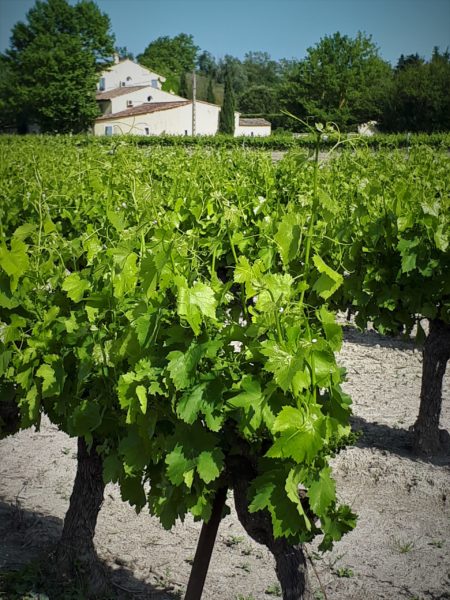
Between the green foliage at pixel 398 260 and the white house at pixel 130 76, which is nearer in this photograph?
the green foliage at pixel 398 260

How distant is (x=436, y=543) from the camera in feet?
13.1

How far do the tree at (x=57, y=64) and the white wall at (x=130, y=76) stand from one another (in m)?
5.72

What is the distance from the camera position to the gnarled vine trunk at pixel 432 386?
4.91m

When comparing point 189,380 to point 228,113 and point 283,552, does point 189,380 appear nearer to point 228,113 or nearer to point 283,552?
point 283,552

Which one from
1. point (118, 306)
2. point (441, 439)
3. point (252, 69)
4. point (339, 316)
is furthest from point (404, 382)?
point (252, 69)

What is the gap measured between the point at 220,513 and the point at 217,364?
0.82 meters

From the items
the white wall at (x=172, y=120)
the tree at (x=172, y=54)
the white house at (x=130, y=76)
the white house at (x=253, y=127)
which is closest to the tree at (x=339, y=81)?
the white house at (x=253, y=127)

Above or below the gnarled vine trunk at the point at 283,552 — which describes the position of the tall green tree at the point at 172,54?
above

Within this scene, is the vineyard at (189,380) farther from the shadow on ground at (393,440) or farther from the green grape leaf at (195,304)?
the shadow on ground at (393,440)

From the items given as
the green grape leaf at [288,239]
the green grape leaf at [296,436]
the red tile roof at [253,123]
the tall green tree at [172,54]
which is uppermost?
the tall green tree at [172,54]

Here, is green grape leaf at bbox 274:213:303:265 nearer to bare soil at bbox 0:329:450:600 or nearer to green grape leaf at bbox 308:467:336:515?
green grape leaf at bbox 308:467:336:515

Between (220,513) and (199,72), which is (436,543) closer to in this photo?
(220,513)

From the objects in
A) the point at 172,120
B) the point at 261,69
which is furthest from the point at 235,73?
the point at 172,120

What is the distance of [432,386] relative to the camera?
497 cm
